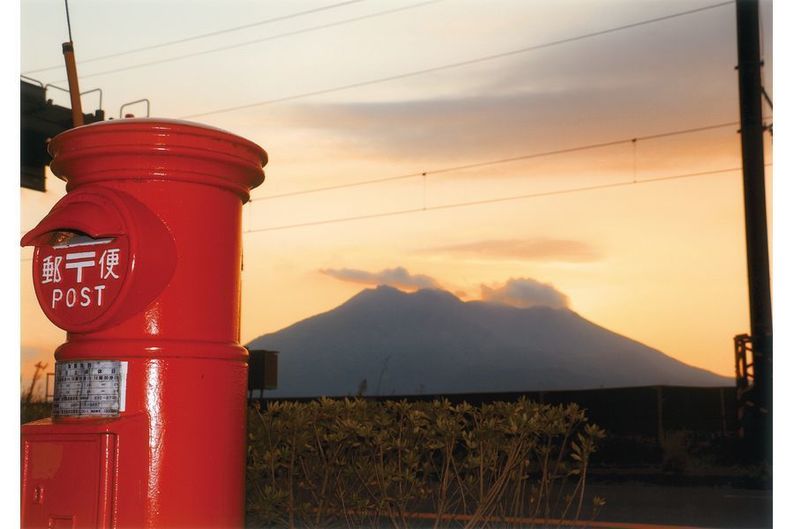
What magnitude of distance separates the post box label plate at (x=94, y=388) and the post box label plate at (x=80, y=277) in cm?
16

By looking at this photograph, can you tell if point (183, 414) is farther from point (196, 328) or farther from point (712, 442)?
point (712, 442)

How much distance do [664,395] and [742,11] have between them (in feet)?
21.5

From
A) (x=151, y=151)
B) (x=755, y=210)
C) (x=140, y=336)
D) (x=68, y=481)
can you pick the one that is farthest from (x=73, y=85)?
(x=755, y=210)

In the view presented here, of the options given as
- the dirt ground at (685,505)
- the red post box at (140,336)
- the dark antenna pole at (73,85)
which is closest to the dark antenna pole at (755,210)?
the dirt ground at (685,505)

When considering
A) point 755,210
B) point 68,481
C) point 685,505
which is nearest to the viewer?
point 68,481

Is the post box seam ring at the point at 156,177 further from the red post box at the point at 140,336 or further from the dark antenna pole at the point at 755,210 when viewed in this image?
the dark antenna pole at the point at 755,210

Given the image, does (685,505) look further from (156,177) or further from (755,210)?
(156,177)

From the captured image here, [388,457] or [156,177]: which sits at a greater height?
[156,177]

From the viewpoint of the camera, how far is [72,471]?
2996mm

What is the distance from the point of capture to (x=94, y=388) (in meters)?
3.05

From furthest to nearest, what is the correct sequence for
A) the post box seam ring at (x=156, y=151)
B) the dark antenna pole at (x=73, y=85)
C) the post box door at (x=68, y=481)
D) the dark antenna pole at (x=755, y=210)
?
the dark antenna pole at (x=755, y=210) → the dark antenna pole at (x=73, y=85) → the post box seam ring at (x=156, y=151) → the post box door at (x=68, y=481)

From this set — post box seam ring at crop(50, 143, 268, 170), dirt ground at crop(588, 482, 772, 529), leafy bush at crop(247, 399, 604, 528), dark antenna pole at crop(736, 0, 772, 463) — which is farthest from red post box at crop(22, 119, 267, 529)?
dark antenna pole at crop(736, 0, 772, 463)

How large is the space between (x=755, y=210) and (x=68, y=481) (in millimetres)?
13586

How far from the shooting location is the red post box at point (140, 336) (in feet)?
9.87
